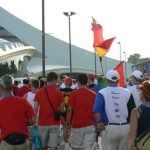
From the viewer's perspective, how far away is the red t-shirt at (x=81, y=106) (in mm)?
8586

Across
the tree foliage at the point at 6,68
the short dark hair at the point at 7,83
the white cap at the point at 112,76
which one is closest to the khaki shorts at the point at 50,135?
the white cap at the point at 112,76

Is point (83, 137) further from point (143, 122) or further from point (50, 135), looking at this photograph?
point (143, 122)

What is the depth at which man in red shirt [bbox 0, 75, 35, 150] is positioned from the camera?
654cm

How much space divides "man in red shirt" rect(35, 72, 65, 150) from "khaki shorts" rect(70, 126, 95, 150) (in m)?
0.46

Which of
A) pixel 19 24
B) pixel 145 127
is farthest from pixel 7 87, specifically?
pixel 19 24

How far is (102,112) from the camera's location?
24.6 ft

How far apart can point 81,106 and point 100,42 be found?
7528 mm

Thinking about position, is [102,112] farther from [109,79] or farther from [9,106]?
[9,106]

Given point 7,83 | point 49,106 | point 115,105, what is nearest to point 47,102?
point 49,106

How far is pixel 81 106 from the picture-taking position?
8602mm

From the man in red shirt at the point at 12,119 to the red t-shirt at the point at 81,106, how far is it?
6.44 feet

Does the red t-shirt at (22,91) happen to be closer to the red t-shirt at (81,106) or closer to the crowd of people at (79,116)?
the crowd of people at (79,116)

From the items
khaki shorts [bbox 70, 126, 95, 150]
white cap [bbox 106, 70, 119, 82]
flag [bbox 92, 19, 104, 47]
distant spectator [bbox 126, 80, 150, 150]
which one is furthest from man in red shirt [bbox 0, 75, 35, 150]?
flag [bbox 92, 19, 104, 47]

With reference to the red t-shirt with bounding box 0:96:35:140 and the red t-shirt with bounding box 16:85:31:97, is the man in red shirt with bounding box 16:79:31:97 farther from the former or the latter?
the red t-shirt with bounding box 0:96:35:140
